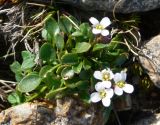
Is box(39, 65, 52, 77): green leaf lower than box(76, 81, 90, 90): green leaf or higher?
higher

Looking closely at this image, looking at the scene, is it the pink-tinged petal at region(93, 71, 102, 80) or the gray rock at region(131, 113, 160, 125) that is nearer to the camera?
the pink-tinged petal at region(93, 71, 102, 80)

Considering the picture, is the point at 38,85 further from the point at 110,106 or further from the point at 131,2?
the point at 131,2

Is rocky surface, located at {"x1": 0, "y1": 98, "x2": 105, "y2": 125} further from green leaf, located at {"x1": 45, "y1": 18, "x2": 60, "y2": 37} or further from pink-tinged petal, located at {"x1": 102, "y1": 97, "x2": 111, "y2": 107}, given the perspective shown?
green leaf, located at {"x1": 45, "y1": 18, "x2": 60, "y2": 37}

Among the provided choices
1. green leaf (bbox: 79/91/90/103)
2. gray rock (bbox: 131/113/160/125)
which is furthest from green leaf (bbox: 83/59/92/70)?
gray rock (bbox: 131/113/160/125)

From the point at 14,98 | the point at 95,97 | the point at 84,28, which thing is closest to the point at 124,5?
the point at 84,28

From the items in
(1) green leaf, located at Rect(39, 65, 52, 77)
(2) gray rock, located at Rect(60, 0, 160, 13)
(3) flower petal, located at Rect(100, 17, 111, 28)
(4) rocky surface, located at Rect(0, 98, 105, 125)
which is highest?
(2) gray rock, located at Rect(60, 0, 160, 13)

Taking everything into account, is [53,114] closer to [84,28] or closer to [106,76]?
[106,76]

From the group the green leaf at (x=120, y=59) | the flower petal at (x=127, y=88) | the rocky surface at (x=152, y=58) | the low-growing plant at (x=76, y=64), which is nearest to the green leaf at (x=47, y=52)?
the low-growing plant at (x=76, y=64)
